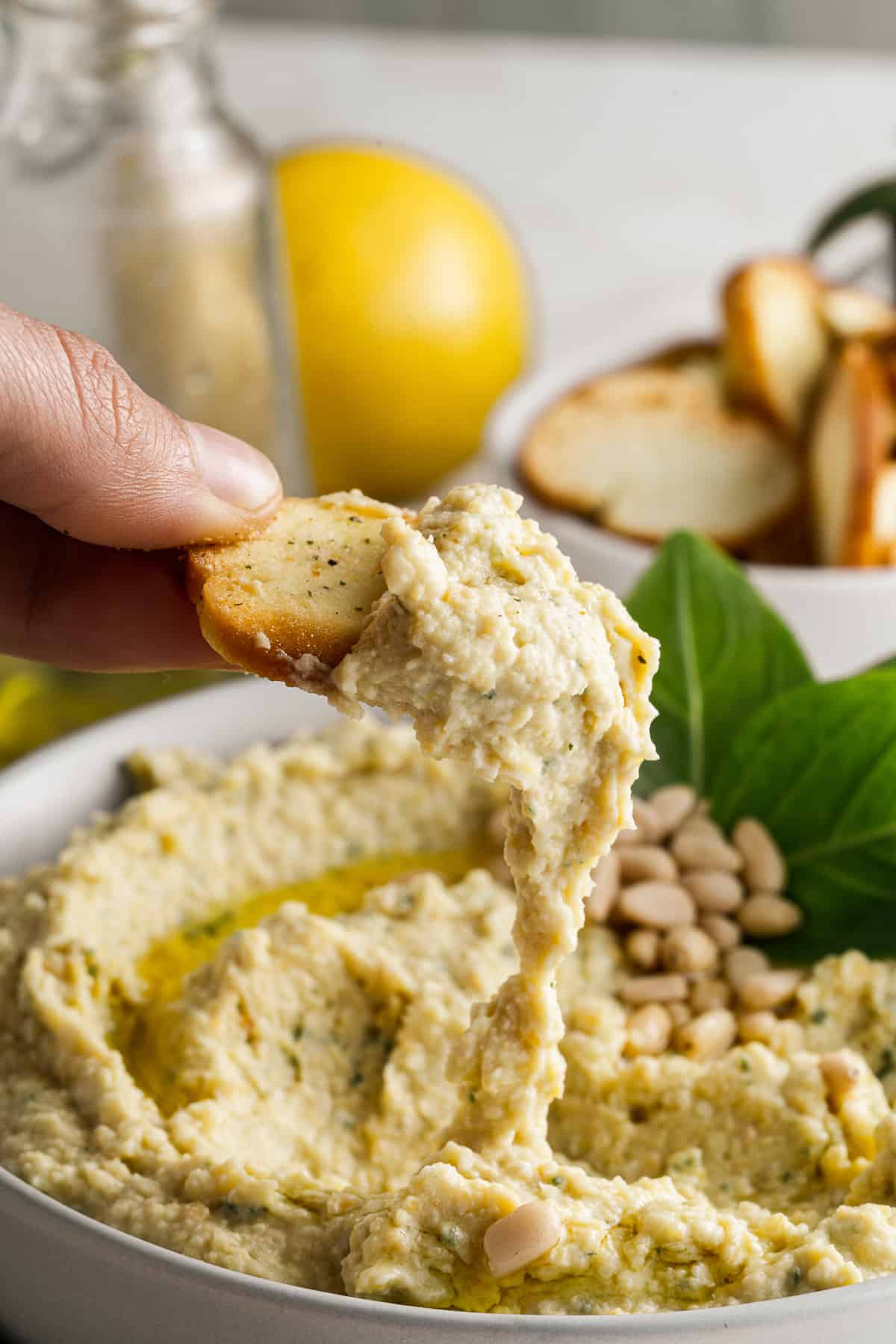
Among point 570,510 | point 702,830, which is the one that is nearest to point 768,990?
point 702,830

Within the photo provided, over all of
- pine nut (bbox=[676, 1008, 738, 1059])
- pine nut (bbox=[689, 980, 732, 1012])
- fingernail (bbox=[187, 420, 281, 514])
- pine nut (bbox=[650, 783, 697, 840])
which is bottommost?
pine nut (bbox=[689, 980, 732, 1012])

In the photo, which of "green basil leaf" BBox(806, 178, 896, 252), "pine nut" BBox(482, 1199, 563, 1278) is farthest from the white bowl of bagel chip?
"pine nut" BBox(482, 1199, 563, 1278)

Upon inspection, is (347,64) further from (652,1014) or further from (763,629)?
(652,1014)

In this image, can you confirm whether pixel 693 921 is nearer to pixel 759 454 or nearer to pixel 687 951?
pixel 687 951

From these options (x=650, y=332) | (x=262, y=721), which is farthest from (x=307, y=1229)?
(x=650, y=332)

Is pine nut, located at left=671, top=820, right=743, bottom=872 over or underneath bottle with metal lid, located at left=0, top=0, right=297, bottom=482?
underneath

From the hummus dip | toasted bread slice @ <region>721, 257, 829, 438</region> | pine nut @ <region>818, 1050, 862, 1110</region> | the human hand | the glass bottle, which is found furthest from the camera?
toasted bread slice @ <region>721, 257, 829, 438</region>

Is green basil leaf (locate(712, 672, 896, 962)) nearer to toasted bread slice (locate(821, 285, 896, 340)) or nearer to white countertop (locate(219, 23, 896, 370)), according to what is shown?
toasted bread slice (locate(821, 285, 896, 340))

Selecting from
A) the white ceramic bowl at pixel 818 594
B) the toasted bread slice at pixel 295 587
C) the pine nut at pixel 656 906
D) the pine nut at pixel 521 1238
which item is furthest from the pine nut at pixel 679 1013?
the white ceramic bowl at pixel 818 594
